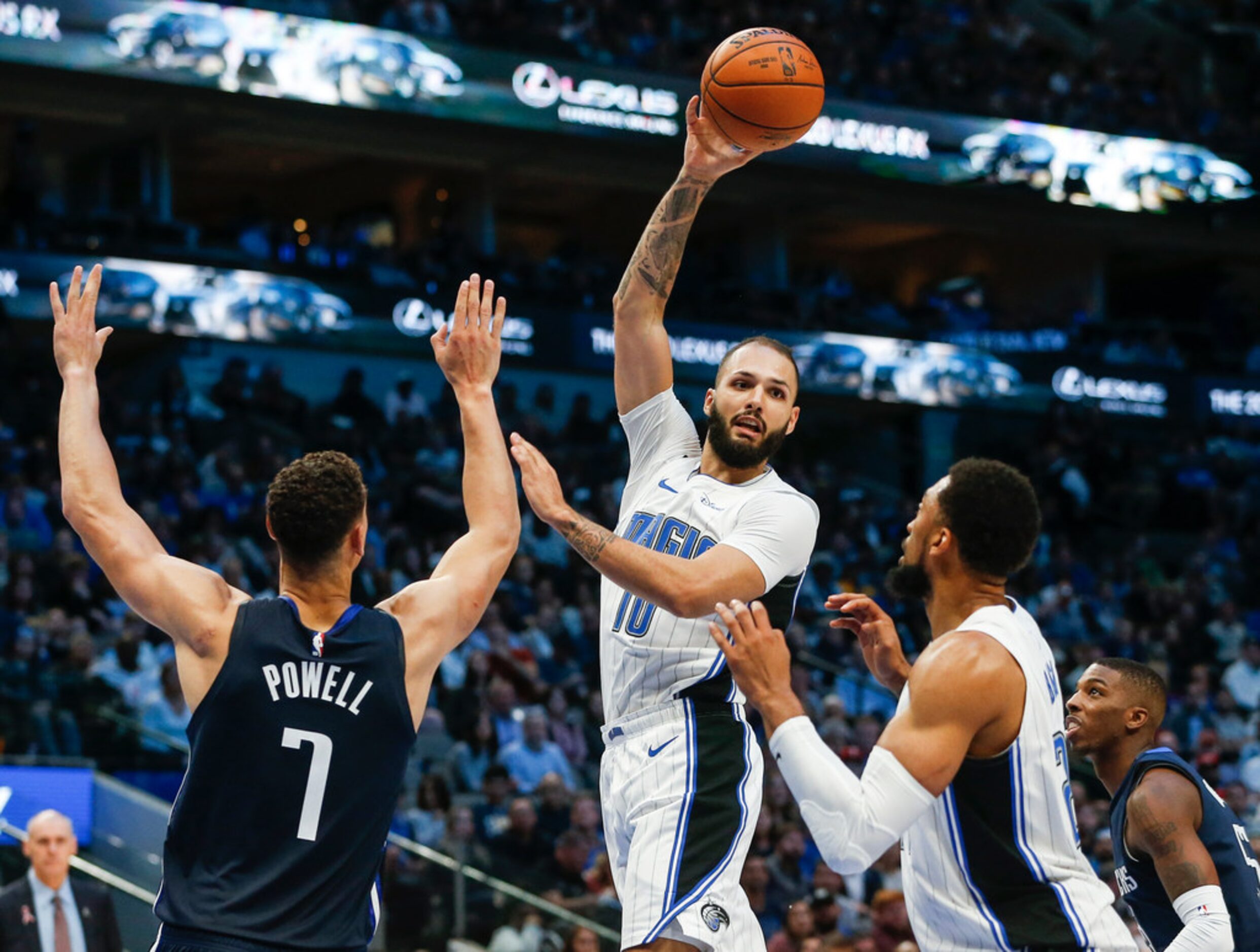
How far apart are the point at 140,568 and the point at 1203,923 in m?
3.19

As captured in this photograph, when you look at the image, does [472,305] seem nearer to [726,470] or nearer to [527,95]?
[726,470]

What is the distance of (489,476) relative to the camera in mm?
4090

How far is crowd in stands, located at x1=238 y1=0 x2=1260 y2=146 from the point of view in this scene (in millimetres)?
19953

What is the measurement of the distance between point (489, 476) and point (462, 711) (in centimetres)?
842

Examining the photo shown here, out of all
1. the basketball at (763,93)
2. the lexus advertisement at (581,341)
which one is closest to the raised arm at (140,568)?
the basketball at (763,93)

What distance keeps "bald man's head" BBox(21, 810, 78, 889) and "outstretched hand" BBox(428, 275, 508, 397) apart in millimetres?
4610

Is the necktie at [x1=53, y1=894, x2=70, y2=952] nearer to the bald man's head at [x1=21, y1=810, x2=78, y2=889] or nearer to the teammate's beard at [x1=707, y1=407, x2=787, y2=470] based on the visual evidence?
the bald man's head at [x1=21, y1=810, x2=78, y2=889]

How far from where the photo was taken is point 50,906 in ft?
25.8

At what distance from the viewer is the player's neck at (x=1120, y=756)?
5441 mm

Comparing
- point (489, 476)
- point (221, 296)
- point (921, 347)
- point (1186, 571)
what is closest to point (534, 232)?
point (921, 347)

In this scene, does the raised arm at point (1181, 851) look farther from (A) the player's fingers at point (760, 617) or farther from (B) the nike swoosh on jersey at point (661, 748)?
(A) the player's fingers at point (760, 617)

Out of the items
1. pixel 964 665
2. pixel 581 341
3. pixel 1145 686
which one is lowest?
pixel 1145 686

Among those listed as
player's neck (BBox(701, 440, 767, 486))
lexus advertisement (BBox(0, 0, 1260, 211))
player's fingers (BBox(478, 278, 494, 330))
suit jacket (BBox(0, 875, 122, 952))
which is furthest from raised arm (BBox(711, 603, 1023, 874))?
lexus advertisement (BBox(0, 0, 1260, 211))

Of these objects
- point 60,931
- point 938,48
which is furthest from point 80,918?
point 938,48
